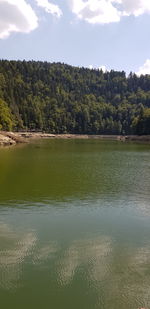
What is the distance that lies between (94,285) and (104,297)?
41.0 inches

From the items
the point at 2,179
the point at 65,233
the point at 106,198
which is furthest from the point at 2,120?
the point at 65,233

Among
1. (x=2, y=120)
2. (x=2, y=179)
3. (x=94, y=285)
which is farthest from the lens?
(x=2, y=120)

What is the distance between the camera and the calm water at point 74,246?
49.4 ft

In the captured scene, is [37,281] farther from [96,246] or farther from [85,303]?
[96,246]

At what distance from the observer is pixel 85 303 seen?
1448cm

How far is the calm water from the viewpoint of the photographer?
15047mm

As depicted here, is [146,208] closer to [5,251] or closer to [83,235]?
[83,235]

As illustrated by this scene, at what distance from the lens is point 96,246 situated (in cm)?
2081

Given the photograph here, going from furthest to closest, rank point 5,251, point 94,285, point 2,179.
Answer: point 2,179 < point 5,251 < point 94,285

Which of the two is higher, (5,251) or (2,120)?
(2,120)

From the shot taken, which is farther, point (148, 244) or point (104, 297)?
point (148, 244)

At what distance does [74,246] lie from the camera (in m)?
20.7

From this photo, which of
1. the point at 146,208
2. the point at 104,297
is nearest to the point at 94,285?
the point at 104,297

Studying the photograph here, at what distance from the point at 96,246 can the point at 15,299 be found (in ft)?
24.3
